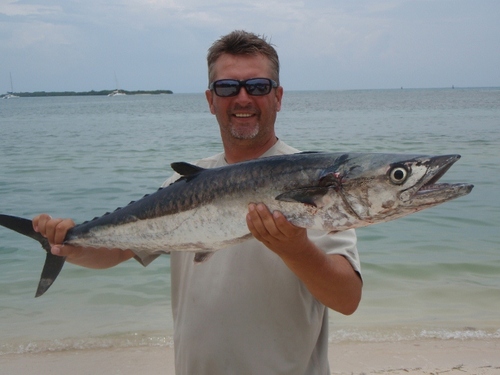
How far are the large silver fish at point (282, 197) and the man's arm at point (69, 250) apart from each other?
0.67 ft

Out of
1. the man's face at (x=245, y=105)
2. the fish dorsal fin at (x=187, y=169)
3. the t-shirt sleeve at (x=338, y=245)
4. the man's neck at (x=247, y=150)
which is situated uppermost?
the man's face at (x=245, y=105)

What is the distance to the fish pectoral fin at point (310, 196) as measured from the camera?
94.5 inches

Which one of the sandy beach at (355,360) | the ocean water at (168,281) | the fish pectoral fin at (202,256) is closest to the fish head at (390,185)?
the fish pectoral fin at (202,256)

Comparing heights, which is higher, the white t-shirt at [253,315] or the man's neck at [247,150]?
the man's neck at [247,150]

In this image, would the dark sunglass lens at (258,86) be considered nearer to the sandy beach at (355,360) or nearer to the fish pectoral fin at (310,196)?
the fish pectoral fin at (310,196)

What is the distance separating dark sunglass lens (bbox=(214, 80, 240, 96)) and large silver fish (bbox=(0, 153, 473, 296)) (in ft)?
1.86

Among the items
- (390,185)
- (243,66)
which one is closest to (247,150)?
(243,66)

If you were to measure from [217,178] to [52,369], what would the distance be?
3786mm

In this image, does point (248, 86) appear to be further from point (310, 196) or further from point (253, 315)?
point (253, 315)

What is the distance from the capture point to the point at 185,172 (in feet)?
9.45

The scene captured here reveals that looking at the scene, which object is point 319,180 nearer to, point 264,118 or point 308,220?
point 308,220

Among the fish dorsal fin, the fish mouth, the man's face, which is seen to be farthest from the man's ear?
the fish mouth

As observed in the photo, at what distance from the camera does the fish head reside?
227cm

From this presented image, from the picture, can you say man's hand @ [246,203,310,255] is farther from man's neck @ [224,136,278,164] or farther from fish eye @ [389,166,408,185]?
man's neck @ [224,136,278,164]
